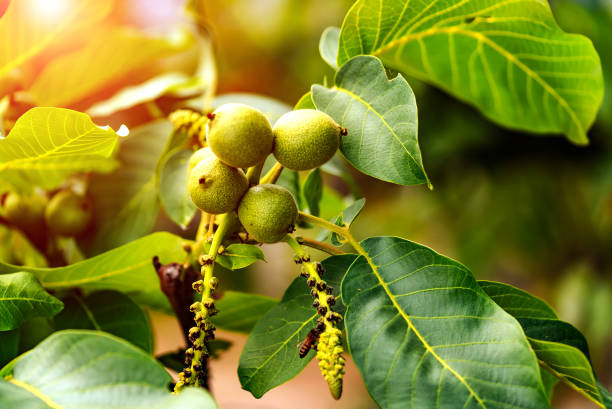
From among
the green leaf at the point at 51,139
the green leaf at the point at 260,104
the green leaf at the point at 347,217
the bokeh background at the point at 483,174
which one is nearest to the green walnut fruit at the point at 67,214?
the green leaf at the point at 51,139

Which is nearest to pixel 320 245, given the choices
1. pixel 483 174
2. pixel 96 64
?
pixel 96 64

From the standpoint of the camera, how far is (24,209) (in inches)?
24.0

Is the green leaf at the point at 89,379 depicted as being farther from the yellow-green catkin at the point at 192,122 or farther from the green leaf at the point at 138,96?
the green leaf at the point at 138,96

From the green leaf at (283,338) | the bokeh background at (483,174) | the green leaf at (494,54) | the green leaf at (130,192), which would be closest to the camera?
the green leaf at (283,338)

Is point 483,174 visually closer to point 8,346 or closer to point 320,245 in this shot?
point 320,245

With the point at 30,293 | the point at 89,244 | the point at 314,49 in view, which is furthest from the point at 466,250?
the point at 30,293

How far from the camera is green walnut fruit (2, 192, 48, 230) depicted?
23.8 inches

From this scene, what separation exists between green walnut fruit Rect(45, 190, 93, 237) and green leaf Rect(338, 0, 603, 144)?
35cm

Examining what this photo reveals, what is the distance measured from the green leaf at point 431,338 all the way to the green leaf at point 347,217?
0.13 ft

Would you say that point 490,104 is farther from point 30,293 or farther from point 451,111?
point 451,111

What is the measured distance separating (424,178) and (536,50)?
1.01 ft

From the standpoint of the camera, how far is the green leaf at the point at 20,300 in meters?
0.41

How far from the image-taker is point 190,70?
1.49 meters

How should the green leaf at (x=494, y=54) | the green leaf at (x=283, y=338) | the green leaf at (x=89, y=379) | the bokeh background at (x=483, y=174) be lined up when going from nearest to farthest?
1. the green leaf at (x=89, y=379)
2. the green leaf at (x=283, y=338)
3. the green leaf at (x=494, y=54)
4. the bokeh background at (x=483, y=174)
